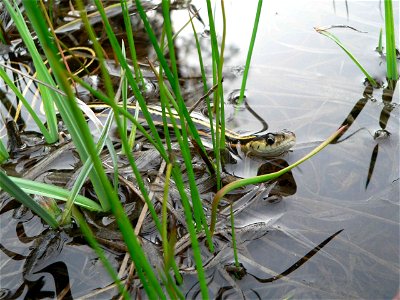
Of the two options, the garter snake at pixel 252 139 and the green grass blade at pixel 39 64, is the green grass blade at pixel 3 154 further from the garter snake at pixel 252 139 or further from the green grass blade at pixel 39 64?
the garter snake at pixel 252 139

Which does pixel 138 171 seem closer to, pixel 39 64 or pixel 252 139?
pixel 39 64

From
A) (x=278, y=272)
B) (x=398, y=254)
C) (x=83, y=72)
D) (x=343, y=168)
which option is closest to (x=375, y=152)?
(x=343, y=168)

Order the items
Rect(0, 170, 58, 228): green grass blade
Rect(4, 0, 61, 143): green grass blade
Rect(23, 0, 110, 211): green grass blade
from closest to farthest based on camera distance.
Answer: Rect(23, 0, 110, 211): green grass blade → Rect(0, 170, 58, 228): green grass blade → Rect(4, 0, 61, 143): green grass blade

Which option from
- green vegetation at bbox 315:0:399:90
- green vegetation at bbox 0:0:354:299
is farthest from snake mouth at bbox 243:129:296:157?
green vegetation at bbox 315:0:399:90

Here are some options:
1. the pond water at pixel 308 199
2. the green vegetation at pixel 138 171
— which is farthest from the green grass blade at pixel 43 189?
the pond water at pixel 308 199

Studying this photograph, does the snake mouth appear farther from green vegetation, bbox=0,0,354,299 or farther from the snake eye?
green vegetation, bbox=0,0,354,299

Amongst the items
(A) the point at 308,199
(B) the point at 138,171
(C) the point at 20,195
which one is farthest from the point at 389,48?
(C) the point at 20,195

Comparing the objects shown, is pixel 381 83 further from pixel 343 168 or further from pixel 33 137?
pixel 33 137

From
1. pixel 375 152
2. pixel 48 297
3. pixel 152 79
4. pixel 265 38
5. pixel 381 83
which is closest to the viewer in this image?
pixel 48 297
